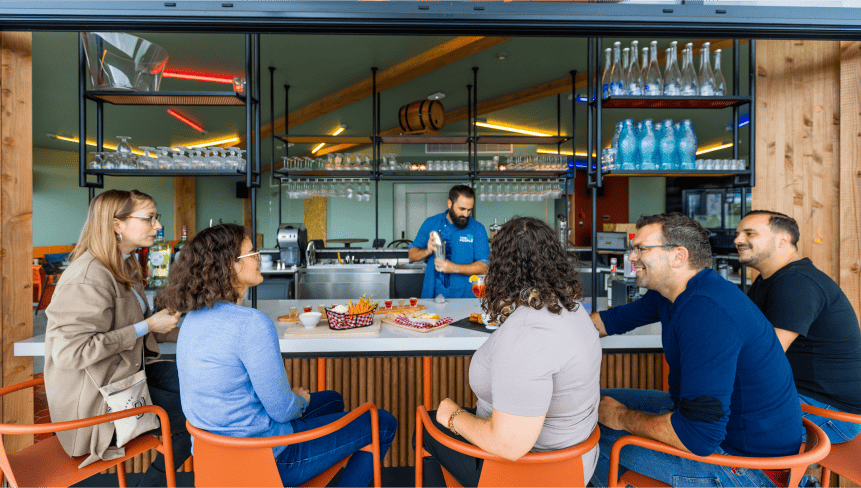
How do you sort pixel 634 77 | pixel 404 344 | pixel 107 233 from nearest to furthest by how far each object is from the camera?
pixel 107 233
pixel 404 344
pixel 634 77

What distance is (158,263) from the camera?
268cm

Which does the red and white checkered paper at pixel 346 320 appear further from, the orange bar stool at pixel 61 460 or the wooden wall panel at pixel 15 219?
the wooden wall panel at pixel 15 219

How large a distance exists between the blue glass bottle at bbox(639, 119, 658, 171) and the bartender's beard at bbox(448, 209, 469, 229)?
51.2 inches

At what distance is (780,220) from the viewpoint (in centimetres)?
186

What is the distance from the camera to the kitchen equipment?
8.18ft

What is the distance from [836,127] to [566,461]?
8.14 ft

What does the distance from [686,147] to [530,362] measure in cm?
211

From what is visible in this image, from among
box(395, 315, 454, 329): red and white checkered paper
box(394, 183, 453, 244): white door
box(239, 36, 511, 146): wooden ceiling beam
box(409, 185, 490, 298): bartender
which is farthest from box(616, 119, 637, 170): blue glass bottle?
box(394, 183, 453, 244): white door

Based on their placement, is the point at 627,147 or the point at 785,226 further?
the point at 627,147

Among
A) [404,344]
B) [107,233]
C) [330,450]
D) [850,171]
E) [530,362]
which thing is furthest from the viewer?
[850,171]

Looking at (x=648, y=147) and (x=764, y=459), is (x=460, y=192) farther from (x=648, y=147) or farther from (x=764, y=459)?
(x=764, y=459)

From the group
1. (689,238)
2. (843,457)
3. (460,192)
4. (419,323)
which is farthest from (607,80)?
(843,457)

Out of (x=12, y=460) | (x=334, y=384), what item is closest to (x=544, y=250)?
(x=334, y=384)

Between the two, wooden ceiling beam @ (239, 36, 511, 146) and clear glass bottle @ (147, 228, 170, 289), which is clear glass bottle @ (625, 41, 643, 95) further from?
clear glass bottle @ (147, 228, 170, 289)
